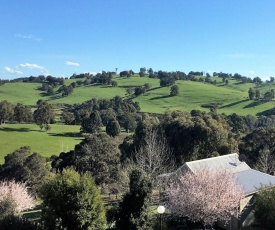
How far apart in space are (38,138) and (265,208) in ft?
197

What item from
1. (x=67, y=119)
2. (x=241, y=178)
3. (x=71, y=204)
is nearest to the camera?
(x=71, y=204)

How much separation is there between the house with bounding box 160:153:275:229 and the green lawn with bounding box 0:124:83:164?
37795 millimetres

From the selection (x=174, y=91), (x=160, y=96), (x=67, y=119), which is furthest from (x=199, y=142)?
(x=174, y=91)

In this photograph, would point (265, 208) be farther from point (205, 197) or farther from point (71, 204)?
point (71, 204)

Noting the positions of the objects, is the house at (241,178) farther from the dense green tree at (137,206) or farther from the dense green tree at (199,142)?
the dense green tree at (199,142)

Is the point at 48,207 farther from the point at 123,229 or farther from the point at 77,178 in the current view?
the point at 123,229

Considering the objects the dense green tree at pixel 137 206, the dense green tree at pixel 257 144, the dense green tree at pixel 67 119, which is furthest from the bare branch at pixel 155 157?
the dense green tree at pixel 67 119

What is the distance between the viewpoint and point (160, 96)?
423 feet

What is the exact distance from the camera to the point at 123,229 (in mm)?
18906

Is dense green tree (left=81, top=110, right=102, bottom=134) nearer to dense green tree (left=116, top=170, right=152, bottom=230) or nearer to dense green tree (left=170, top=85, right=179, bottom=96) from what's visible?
dense green tree (left=170, top=85, right=179, bottom=96)

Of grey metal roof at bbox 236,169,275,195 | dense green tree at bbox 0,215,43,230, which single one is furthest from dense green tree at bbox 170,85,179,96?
dense green tree at bbox 0,215,43,230

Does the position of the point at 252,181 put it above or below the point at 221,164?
below

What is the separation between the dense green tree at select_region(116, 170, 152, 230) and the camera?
1863 cm

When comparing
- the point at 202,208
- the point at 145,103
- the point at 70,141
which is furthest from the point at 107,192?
the point at 145,103
